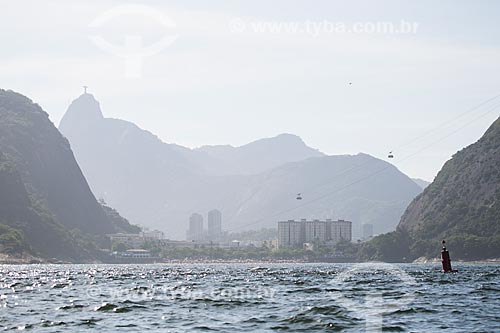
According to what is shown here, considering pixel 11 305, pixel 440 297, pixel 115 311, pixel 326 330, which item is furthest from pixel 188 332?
pixel 440 297

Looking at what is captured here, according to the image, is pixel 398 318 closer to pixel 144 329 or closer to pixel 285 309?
pixel 285 309

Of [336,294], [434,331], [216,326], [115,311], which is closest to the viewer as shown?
[434,331]

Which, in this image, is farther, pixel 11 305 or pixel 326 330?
pixel 11 305

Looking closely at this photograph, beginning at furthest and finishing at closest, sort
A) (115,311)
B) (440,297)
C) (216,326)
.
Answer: (440,297), (115,311), (216,326)

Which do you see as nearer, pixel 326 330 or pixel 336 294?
pixel 326 330

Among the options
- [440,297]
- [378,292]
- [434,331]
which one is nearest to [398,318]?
[434,331]

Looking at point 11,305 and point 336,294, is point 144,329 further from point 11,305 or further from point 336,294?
point 336,294

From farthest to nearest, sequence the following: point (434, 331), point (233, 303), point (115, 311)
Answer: point (233, 303) → point (115, 311) → point (434, 331)

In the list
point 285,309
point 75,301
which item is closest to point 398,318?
point 285,309

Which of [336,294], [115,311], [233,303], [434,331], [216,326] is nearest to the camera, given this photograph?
[434,331]
